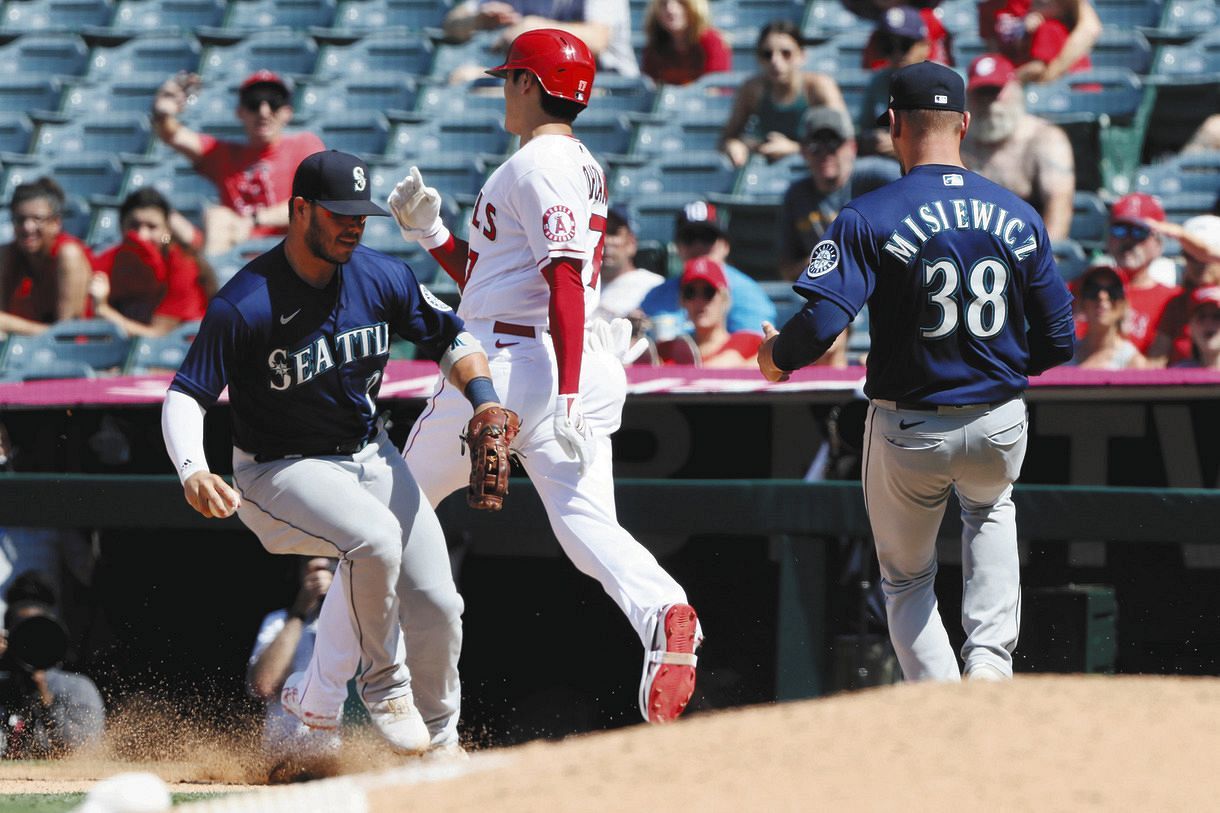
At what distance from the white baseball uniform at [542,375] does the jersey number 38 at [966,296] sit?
0.96 metres

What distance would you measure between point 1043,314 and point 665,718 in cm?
140

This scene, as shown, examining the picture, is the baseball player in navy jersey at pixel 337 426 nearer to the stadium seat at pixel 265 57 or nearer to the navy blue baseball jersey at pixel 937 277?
the navy blue baseball jersey at pixel 937 277

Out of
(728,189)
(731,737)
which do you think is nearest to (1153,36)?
(728,189)

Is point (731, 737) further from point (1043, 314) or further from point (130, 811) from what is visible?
point (1043, 314)

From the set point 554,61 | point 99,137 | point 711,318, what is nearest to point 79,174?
point 99,137

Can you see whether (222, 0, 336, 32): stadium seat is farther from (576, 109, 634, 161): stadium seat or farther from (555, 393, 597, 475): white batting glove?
(555, 393, 597, 475): white batting glove

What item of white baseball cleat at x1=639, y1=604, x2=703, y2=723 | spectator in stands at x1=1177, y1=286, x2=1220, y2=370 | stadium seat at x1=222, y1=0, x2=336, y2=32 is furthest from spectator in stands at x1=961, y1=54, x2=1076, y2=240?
stadium seat at x1=222, y1=0, x2=336, y2=32

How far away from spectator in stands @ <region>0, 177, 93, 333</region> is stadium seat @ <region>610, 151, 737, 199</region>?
2718 millimetres

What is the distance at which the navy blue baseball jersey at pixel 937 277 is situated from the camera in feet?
13.7

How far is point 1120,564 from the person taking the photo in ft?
17.7

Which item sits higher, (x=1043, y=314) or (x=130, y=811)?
(x=1043, y=314)

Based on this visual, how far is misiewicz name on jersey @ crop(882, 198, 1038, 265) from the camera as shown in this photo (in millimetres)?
4176

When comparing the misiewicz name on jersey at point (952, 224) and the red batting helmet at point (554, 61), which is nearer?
the misiewicz name on jersey at point (952, 224)

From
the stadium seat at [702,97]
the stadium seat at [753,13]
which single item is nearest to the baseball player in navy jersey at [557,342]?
the stadium seat at [702,97]
